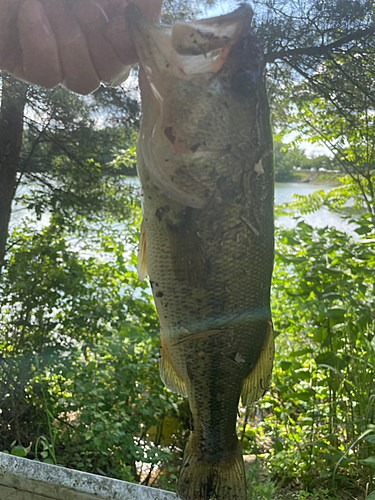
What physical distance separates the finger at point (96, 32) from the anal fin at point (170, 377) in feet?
2.66

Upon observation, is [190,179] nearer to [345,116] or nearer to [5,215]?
[345,116]

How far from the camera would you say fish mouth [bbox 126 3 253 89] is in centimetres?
104

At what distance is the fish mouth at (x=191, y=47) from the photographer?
1037mm

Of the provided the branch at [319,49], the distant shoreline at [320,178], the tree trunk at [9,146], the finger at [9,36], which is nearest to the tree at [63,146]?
the tree trunk at [9,146]

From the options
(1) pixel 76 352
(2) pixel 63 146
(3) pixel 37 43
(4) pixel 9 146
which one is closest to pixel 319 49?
(3) pixel 37 43

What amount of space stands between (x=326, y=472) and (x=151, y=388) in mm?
1213

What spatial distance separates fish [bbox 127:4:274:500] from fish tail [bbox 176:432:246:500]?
294 mm

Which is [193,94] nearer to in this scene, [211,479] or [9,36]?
[9,36]

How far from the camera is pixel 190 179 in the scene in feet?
3.46

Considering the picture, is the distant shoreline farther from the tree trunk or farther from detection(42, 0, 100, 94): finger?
detection(42, 0, 100, 94): finger

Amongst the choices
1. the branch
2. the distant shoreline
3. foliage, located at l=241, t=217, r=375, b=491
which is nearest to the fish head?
the branch

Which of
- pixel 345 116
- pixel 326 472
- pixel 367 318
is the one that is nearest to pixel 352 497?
pixel 326 472

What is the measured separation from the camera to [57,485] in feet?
5.94

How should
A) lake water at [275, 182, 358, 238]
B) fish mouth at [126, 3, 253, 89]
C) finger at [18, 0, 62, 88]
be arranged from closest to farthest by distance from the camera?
fish mouth at [126, 3, 253, 89] → finger at [18, 0, 62, 88] → lake water at [275, 182, 358, 238]
